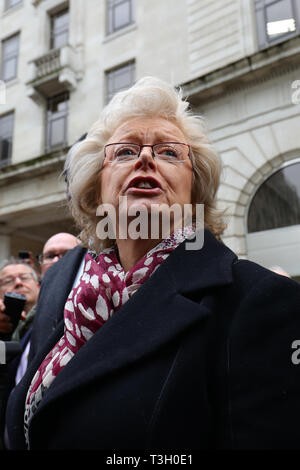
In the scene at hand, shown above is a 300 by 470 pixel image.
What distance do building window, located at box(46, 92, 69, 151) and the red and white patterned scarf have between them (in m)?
11.3

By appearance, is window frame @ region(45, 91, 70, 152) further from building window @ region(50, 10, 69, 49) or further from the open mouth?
the open mouth

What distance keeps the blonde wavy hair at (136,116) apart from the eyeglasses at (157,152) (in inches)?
3.9

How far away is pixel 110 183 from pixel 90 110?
10742 mm

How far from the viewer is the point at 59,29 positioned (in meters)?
13.2

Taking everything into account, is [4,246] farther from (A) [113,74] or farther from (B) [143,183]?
(B) [143,183]

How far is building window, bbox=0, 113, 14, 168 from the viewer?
43.1ft

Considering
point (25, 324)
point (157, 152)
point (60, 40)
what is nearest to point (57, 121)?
point (60, 40)

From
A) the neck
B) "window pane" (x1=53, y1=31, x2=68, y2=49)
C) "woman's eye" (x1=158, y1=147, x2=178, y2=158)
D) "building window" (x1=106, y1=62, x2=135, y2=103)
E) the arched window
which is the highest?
"window pane" (x1=53, y1=31, x2=68, y2=49)

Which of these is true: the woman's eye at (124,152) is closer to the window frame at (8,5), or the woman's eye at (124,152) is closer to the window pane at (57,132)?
the window pane at (57,132)

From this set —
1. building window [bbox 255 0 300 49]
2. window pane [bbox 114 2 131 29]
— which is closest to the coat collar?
building window [bbox 255 0 300 49]

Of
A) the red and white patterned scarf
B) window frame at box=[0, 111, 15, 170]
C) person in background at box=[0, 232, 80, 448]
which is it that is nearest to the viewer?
the red and white patterned scarf

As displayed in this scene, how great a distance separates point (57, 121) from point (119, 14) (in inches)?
157

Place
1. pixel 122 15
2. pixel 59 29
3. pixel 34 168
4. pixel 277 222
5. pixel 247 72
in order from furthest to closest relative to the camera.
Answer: pixel 59 29 → pixel 122 15 → pixel 34 168 → pixel 247 72 → pixel 277 222

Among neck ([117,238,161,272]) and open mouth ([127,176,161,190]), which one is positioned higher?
open mouth ([127,176,161,190])
